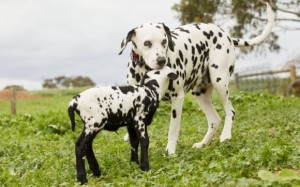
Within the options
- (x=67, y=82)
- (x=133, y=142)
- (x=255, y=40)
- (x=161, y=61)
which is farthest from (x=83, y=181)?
(x=67, y=82)

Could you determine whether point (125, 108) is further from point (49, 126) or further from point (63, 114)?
point (63, 114)

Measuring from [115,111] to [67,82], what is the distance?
50812mm

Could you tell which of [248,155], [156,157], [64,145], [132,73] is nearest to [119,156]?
[156,157]

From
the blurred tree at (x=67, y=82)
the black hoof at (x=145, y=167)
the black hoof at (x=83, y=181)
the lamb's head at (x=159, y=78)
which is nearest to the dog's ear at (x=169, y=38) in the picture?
the lamb's head at (x=159, y=78)

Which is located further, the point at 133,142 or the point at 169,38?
→ the point at 169,38

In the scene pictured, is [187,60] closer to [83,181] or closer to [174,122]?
[174,122]

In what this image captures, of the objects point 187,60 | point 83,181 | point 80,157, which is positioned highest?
point 187,60

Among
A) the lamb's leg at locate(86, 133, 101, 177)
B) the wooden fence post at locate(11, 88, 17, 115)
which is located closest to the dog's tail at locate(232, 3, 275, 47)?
the lamb's leg at locate(86, 133, 101, 177)

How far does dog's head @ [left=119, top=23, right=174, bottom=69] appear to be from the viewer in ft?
27.1

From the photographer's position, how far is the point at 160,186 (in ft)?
21.3

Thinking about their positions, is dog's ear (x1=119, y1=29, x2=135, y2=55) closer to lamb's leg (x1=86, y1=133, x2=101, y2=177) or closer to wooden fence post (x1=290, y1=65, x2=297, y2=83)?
lamb's leg (x1=86, y1=133, x2=101, y2=177)

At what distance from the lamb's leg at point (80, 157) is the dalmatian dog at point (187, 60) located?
166 cm

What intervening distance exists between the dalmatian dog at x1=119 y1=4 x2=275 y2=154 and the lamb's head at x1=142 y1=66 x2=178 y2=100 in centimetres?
10

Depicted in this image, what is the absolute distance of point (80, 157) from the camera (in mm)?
7398
